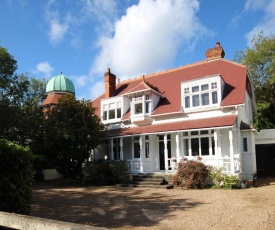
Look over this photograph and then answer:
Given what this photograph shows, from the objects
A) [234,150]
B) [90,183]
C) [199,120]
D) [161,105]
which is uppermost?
[161,105]

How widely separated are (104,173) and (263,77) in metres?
24.2

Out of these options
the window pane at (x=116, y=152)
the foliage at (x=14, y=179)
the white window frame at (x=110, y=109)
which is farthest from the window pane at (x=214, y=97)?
the foliage at (x=14, y=179)

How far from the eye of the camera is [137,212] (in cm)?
970

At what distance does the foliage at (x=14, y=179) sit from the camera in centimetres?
691

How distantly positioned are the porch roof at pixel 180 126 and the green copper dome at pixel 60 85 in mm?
16690

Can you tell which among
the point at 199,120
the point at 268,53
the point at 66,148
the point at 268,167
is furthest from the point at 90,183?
the point at 268,53

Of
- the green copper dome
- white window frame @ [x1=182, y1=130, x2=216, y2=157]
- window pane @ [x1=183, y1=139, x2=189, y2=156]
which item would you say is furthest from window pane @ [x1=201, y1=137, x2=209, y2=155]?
the green copper dome

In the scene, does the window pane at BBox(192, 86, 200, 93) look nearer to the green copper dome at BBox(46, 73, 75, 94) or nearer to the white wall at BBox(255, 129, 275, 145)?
the white wall at BBox(255, 129, 275, 145)

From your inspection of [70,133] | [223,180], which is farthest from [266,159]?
[70,133]

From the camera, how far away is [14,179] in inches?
279

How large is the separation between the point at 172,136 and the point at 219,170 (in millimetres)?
5182

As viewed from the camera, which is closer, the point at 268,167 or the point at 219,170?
the point at 219,170

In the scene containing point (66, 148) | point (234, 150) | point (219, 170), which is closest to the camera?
point (219, 170)

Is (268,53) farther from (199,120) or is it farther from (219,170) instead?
(219,170)
